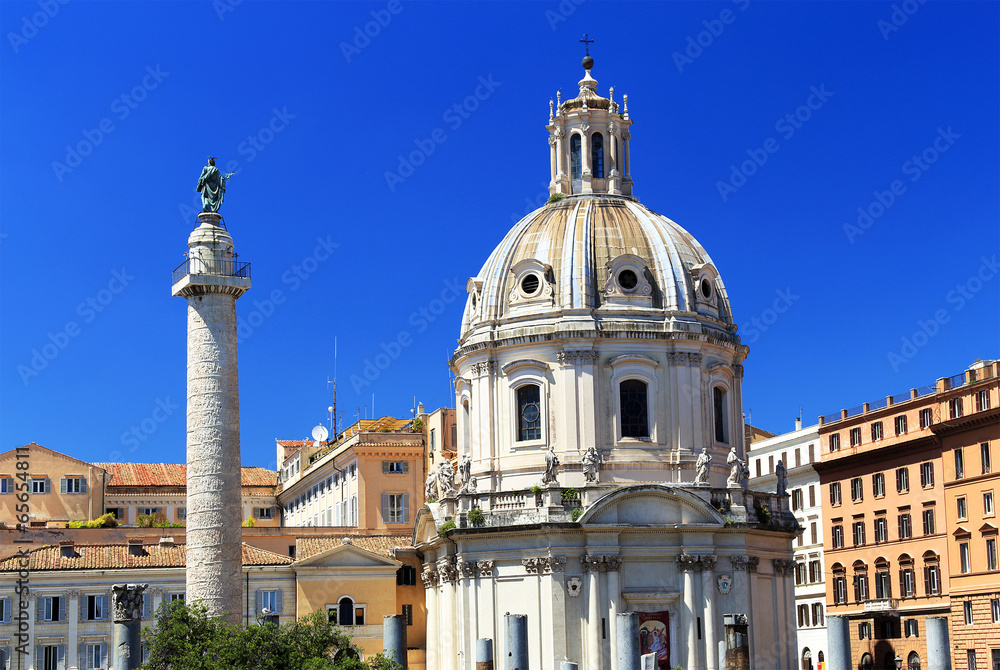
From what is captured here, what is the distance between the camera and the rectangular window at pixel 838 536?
8181 cm

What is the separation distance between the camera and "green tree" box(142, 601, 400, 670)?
45.4 m

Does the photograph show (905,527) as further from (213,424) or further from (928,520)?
(213,424)

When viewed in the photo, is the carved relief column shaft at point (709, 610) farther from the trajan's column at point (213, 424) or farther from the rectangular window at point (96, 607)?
the rectangular window at point (96, 607)

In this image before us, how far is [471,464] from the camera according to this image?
6519 cm

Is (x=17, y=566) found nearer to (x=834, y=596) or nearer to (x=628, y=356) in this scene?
(x=628, y=356)

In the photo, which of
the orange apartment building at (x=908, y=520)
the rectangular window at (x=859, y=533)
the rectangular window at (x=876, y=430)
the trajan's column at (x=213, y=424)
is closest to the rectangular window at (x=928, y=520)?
the orange apartment building at (x=908, y=520)

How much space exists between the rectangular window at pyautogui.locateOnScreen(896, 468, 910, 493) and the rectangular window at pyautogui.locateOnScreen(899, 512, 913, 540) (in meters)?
1.27

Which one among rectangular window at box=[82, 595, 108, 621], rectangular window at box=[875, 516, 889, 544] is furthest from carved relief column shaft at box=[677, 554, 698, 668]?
rectangular window at box=[82, 595, 108, 621]

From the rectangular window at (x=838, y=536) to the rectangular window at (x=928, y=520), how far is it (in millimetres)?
8057

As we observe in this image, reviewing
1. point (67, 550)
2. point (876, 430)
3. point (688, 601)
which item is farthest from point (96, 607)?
point (876, 430)

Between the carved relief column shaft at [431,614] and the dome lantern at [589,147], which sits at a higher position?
the dome lantern at [589,147]

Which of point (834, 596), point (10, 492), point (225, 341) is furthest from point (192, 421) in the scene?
point (834, 596)

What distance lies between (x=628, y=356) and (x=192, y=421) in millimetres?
18736

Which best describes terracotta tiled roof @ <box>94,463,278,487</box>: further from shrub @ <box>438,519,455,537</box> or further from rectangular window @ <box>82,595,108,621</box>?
shrub @ <box>438,519,455,537</box>
